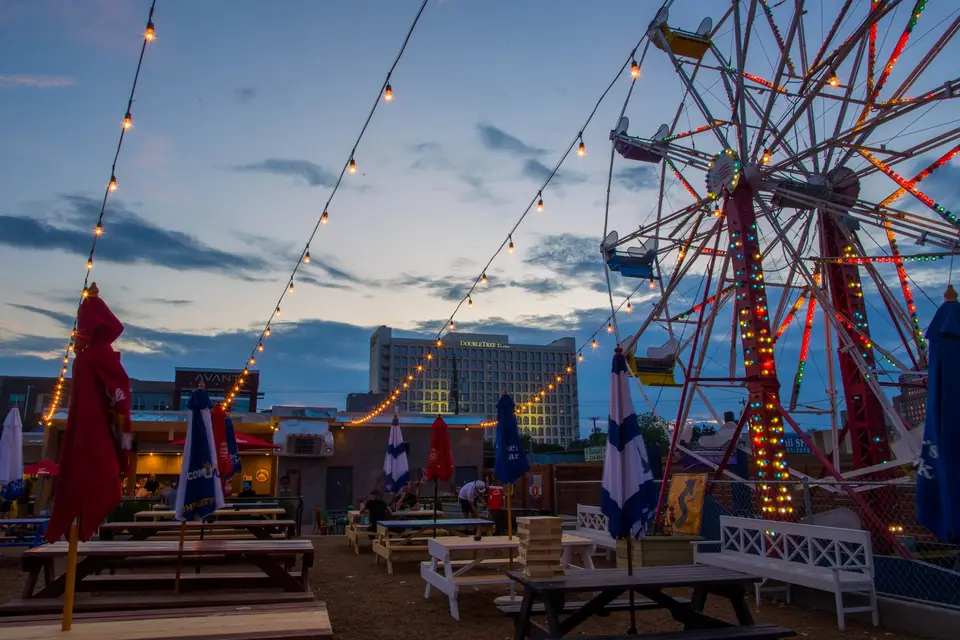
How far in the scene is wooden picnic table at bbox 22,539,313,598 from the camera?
6.43 meters

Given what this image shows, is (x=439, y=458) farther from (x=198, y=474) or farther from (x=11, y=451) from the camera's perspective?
(x=11, y=451)

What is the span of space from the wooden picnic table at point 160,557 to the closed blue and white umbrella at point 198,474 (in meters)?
0.37

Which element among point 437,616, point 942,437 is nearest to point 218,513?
point 437,616

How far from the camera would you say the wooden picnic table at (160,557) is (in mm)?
6426

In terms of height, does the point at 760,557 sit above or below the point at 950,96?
below

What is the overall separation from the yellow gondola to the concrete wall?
56.7ft

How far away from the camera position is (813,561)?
26.3ft

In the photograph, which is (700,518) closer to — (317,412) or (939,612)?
(939,612)

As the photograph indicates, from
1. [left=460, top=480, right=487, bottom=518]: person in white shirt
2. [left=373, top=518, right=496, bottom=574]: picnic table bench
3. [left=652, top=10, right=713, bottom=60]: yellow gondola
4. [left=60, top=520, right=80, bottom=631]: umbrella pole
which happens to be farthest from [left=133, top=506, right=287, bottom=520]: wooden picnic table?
[left=652, top=10, right=713, bottom=60]: yellow gondola

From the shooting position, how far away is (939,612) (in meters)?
6.66

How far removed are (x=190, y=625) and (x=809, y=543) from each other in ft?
22.4

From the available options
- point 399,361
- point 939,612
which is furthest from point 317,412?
point 399,361

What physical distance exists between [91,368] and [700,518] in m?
9.25

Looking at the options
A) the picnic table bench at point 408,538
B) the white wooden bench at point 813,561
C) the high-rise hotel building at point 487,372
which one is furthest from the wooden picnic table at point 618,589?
the high-rise hotel building at point 487,372
